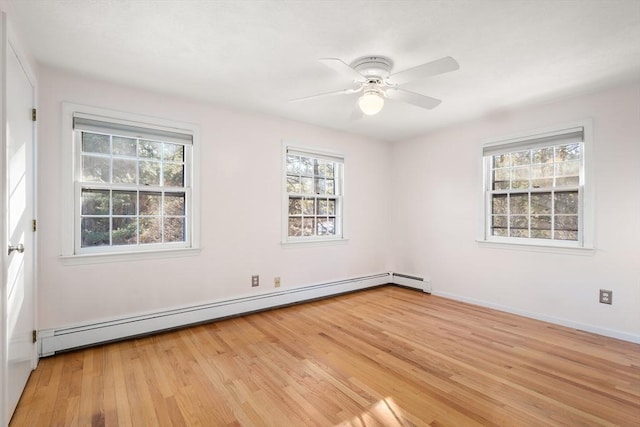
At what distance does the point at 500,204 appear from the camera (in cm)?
382

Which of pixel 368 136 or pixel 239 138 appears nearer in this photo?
pixel 239 138

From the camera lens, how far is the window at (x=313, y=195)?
4.02 metres

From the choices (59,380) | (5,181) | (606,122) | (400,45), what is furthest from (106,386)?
(606,122)

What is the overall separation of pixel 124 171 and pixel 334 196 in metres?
2.61

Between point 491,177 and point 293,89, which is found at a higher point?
point 293,89

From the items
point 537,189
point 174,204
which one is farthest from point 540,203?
point 174,204

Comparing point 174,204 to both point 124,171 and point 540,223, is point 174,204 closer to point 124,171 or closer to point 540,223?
point 124,171

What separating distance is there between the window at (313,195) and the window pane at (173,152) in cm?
125

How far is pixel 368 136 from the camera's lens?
472 cm

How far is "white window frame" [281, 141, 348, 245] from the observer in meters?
3.88

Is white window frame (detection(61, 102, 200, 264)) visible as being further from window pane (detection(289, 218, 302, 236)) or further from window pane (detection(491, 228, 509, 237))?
window pane (detection(491, 228, 509, 237))

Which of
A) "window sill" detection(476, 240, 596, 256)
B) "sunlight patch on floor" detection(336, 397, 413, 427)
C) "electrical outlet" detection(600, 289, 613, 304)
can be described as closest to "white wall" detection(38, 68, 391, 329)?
"window sill" detection(476, 240, 596, 256)

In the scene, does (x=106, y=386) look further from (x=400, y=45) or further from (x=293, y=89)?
A: (x=400, y=45)

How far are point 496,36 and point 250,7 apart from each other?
5.41ft
